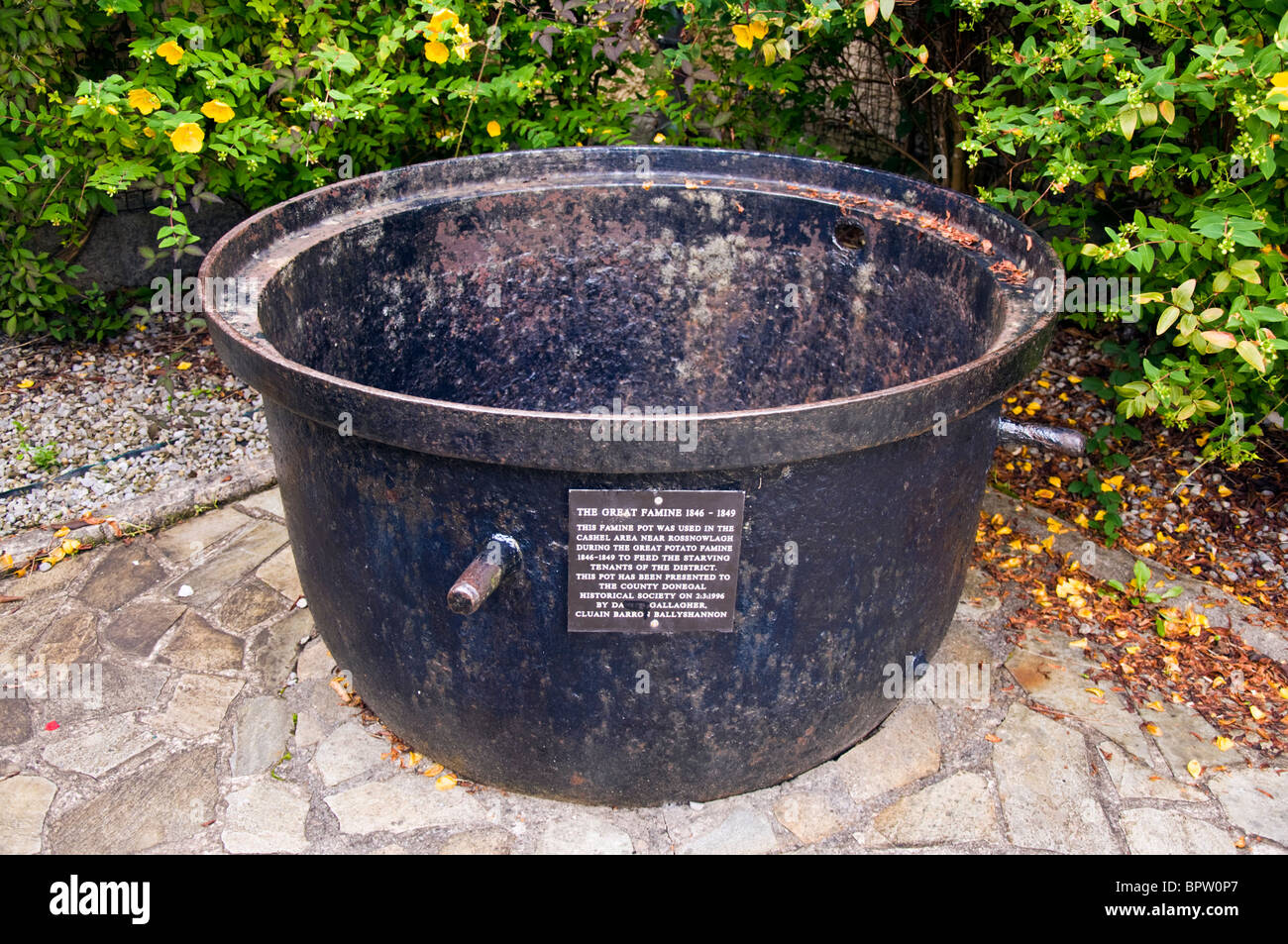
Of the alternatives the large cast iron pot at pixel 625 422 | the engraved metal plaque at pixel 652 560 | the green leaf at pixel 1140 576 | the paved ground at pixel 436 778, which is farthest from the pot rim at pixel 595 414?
the green leaf at pixel 1140 576

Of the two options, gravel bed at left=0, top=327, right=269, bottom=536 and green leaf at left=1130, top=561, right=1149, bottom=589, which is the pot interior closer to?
green leaf at left=1130, top=561, right=1149, bottom=589

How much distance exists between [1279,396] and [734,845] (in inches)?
86.2

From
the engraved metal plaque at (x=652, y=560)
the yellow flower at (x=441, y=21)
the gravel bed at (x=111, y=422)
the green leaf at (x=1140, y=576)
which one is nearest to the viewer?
the engraved metal plaque at (x=652, y=560)

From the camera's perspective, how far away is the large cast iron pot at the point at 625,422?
182cm

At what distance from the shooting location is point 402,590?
6.76 feet

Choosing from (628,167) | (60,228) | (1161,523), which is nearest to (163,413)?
(60,228)

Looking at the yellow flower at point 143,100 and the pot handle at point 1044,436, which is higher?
the yellow flower at point 143,100

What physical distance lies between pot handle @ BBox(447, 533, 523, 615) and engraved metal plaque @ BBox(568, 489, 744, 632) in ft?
0.38

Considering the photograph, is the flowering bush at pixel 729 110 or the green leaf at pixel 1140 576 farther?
the green leaf at pixel 1140 576

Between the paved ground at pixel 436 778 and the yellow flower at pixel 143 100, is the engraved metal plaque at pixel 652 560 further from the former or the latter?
the yellow flower at pixel 143 100

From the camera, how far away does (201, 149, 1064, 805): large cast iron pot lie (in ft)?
5.96

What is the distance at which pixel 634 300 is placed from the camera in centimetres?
313

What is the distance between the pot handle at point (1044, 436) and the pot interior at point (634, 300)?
0.35 meters

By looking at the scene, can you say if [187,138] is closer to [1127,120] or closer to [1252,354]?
[1127,120]
